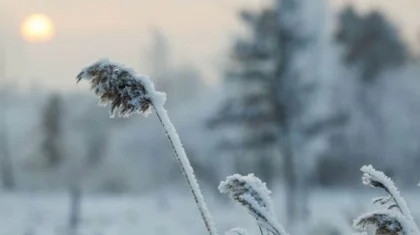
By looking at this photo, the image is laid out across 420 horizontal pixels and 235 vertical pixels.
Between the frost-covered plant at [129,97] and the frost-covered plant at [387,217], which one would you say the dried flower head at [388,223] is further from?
the frost-covered plant at [129,97]

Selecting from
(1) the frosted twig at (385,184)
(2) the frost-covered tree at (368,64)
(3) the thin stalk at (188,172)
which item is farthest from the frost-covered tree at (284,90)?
(3) the thin stalk at (188,172)

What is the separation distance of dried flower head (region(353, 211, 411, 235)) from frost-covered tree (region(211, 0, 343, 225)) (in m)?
22.0

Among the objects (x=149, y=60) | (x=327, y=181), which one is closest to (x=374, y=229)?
(x=327, y=181)

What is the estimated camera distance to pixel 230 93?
40781 mm

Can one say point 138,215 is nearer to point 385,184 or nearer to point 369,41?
point 369,41

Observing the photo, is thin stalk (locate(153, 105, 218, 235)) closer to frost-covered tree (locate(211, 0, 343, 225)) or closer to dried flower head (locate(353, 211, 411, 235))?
dried flower head (locate(353, 211, 411, 235))

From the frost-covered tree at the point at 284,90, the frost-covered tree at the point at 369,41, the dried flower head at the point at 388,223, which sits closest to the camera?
the dried flower head at the point at 388,223

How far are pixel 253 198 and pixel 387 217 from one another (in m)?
0.32

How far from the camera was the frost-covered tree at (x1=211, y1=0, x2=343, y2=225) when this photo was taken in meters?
24.4

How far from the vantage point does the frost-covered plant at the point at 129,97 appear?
209cm

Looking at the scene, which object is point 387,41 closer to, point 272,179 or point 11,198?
point 272,179

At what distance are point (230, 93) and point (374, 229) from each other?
38718 mm

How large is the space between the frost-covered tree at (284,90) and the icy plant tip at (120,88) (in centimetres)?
2199

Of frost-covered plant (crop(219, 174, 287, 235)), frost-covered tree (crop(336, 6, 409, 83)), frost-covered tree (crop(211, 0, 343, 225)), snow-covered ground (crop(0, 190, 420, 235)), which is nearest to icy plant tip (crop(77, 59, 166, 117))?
frost-covered plant (crop(219, 174, 287, 235))
